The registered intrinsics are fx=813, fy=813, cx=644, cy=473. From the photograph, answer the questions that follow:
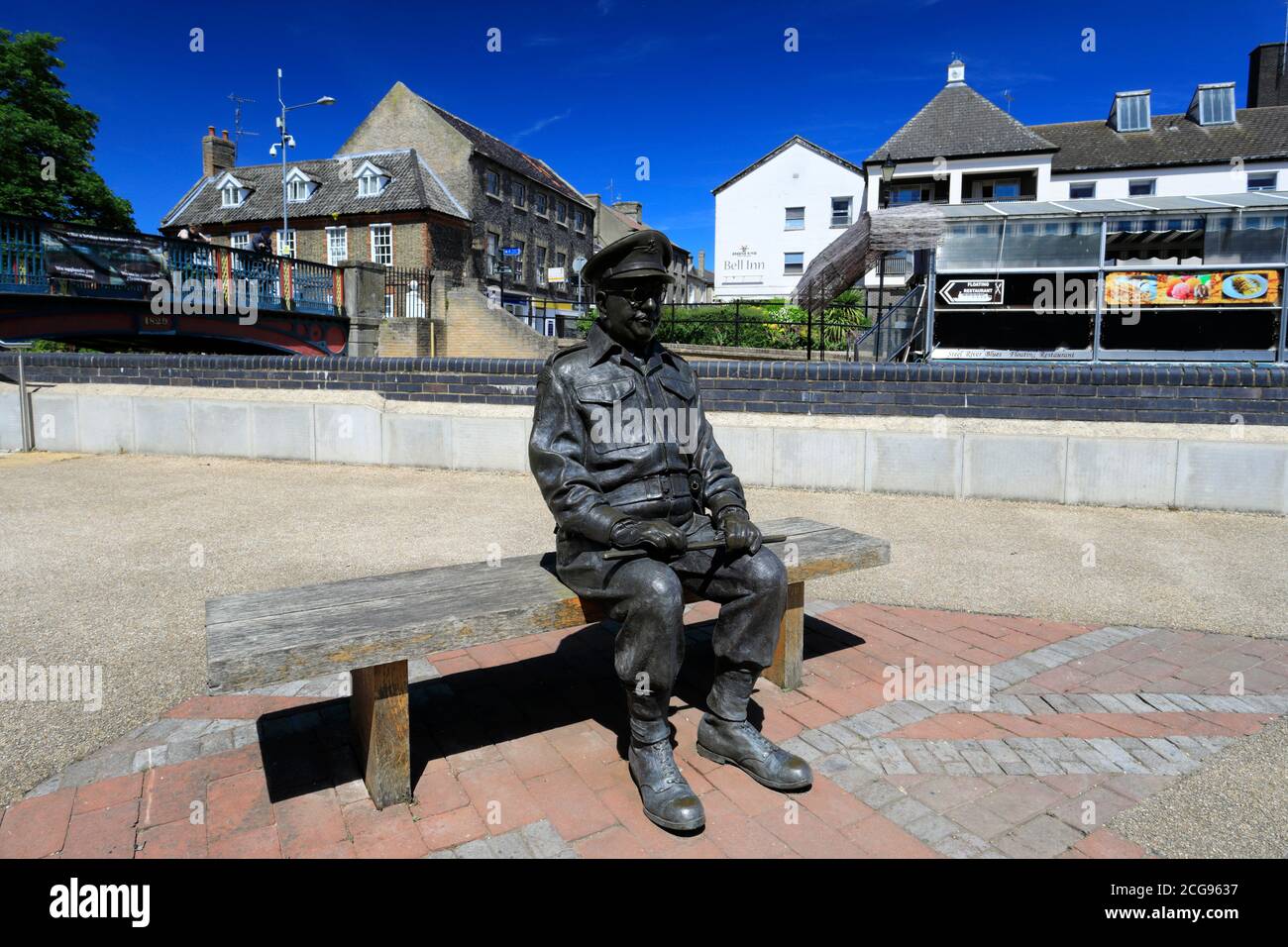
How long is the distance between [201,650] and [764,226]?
45750 millimetres

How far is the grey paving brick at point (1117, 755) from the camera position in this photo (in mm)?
3072

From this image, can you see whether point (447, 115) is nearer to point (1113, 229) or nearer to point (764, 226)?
point (764, 226)

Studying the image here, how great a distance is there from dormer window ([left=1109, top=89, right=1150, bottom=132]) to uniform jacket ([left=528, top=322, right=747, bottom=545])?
4624 cm

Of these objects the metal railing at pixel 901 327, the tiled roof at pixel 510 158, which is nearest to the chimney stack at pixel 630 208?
the tiled roof at pixel 510 158

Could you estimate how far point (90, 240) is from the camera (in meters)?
15.4

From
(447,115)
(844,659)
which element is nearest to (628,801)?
(844,659)

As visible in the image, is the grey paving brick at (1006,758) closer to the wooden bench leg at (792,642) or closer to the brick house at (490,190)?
the wooden bench leg at (792,642)

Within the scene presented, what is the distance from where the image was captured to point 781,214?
46.1 meters

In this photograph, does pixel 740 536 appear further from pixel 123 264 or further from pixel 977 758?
→ pixel 123 264

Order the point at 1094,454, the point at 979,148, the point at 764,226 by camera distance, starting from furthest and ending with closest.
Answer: the point at 764,226
the point at 979,148
the point at 1094,454

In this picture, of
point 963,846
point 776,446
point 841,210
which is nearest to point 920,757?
point 963,846

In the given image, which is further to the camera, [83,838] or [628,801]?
[628,801]

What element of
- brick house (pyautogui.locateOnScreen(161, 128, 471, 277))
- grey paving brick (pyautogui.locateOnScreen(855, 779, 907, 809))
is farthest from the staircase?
grey paving brick (pyautogui.locateOnScreen(855, 779, 907, 809))

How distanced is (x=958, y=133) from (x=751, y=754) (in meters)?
41.2
